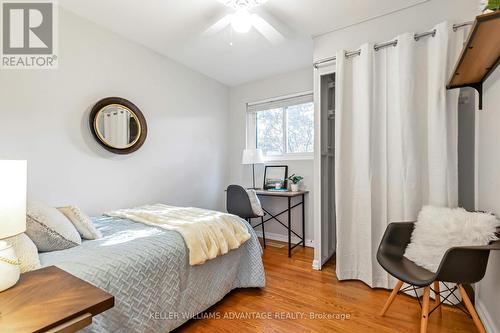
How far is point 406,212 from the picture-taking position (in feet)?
6.59

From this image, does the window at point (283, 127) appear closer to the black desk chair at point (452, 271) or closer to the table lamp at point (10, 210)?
the black desk chair at point (452, 271)

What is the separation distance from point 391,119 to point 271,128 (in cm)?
181

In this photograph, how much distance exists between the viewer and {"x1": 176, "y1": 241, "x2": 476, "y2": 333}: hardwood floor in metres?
1.67

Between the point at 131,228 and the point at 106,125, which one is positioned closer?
the point at 131,228

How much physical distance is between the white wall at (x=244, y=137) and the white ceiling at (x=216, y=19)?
236mm

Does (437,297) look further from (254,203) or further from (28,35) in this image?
(28,35)

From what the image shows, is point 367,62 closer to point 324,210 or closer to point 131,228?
point 324,210

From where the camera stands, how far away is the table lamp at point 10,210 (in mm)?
810

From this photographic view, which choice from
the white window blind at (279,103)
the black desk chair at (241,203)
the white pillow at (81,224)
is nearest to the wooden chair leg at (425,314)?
the black desk chair at (241,203)

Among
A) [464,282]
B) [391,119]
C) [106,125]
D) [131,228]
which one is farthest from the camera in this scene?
[106,125]

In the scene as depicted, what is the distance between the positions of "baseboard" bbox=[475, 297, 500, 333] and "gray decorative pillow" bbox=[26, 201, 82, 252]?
2544 millimetres

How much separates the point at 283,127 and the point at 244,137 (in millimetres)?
659

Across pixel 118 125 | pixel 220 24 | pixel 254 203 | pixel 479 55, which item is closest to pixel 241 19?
pixel 220 24

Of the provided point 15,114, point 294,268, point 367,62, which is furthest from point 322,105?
point 15,114
